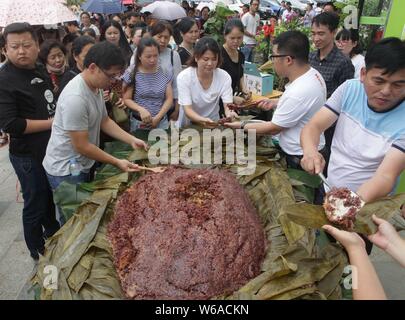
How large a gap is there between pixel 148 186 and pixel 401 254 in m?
1.66

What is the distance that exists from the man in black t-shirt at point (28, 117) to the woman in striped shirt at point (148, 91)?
3.42ft

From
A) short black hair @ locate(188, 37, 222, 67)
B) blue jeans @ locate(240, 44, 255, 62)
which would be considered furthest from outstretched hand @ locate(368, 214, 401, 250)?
blue jeans @ locate(240, 44, 255, 62)

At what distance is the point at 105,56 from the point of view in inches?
98.1

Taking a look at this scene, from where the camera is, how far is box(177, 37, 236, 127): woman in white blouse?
11.4 ft

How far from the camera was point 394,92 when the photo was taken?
210 centimetres

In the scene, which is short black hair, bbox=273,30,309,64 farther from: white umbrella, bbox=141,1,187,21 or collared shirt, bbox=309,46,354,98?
white umbrella, bbox=141,1,187,21

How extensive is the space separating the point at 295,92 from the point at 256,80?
2.46 m

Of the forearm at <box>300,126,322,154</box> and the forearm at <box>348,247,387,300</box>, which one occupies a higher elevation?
the forearm at <box>300,126,322,154</box>

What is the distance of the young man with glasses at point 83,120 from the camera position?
2527 mm

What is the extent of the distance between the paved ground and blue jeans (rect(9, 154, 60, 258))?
209mm

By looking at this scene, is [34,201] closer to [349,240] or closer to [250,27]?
[349,240]

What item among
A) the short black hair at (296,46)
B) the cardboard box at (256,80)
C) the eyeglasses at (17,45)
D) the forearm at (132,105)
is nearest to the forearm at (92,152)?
the eyeglasses at (17,45)

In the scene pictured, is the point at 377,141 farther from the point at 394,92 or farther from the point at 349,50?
the point at 349,50
